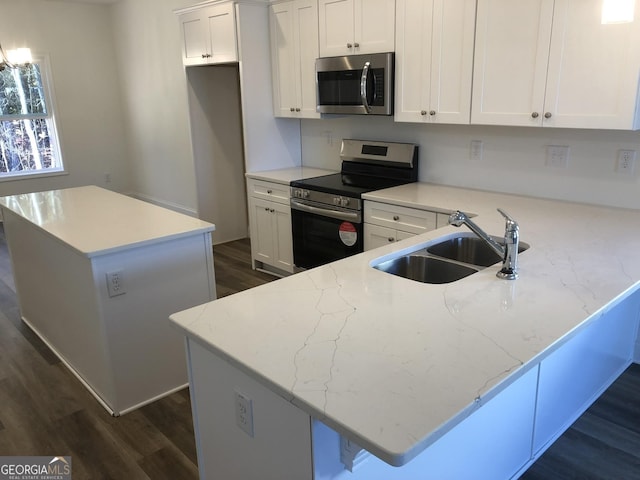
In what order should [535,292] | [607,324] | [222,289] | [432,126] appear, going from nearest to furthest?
[535,292], [607,324], [432,126], [222,289]

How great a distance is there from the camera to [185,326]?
1495 millimetres

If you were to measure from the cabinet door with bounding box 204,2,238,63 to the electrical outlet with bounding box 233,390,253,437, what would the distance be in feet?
11.1

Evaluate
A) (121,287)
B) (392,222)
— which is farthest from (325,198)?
(121,287)

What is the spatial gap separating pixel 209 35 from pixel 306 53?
96 centimetres

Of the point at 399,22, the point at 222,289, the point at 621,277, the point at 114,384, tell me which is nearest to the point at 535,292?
the point at 621,277

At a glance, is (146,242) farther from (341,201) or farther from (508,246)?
(508,246)

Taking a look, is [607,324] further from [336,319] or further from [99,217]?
[99,217]

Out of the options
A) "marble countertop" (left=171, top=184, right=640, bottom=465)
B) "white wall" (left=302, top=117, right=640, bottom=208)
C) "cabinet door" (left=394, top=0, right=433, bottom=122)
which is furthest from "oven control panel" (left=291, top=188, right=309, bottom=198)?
"marble countertop" (left=171, top=184, right=640, bottom=465)

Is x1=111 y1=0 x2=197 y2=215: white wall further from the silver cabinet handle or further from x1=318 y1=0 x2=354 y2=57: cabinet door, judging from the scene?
the silver cabinet handle

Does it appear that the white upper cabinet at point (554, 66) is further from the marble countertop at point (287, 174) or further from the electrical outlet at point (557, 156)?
the marble countertop at point (287, 174)

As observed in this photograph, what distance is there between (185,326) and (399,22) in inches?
103

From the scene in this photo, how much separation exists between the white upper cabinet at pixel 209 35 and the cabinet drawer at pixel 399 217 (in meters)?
1.82

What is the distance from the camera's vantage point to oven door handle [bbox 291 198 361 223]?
11.6 ft
